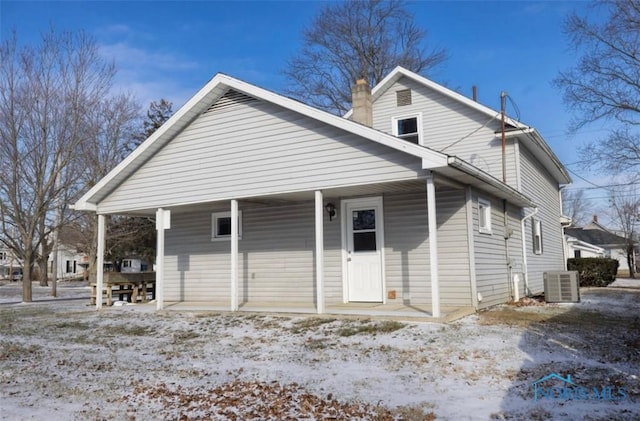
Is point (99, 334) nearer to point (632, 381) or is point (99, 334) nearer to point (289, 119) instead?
point (289, 119)

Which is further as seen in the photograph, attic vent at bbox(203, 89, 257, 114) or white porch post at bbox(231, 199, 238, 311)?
attic vent at bbox(203, 89, 257, 114)

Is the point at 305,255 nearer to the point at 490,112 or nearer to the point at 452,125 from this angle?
the point at 452,125

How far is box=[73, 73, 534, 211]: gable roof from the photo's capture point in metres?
8.13

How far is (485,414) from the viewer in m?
4.10

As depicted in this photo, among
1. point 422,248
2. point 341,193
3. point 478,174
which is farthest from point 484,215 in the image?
point 341,193

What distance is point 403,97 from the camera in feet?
46.9

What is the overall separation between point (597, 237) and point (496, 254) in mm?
46612

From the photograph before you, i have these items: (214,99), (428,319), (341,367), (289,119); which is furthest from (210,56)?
(341,367)

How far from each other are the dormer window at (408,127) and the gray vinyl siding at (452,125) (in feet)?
0.41

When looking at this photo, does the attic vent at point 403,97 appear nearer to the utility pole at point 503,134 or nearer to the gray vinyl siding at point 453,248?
the utility pole at point 503,134

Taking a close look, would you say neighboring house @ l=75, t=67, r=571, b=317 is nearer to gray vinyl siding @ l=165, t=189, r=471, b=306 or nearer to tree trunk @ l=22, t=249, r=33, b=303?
gray vinyl siding @ l=165, t=189, r=471, b=306

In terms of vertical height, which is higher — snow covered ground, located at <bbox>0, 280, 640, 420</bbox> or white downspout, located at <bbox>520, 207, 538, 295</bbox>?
white downspout, located at <bbox>520, 207, 538, 295</bbox>

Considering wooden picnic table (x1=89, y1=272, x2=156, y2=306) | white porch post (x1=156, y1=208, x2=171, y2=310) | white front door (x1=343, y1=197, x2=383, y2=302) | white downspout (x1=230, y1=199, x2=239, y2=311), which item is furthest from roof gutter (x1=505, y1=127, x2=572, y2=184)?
wooden picnic table (x1=89, y1=272, x2=156, y2=306)

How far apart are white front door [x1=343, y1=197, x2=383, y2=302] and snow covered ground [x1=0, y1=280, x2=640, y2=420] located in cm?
203
